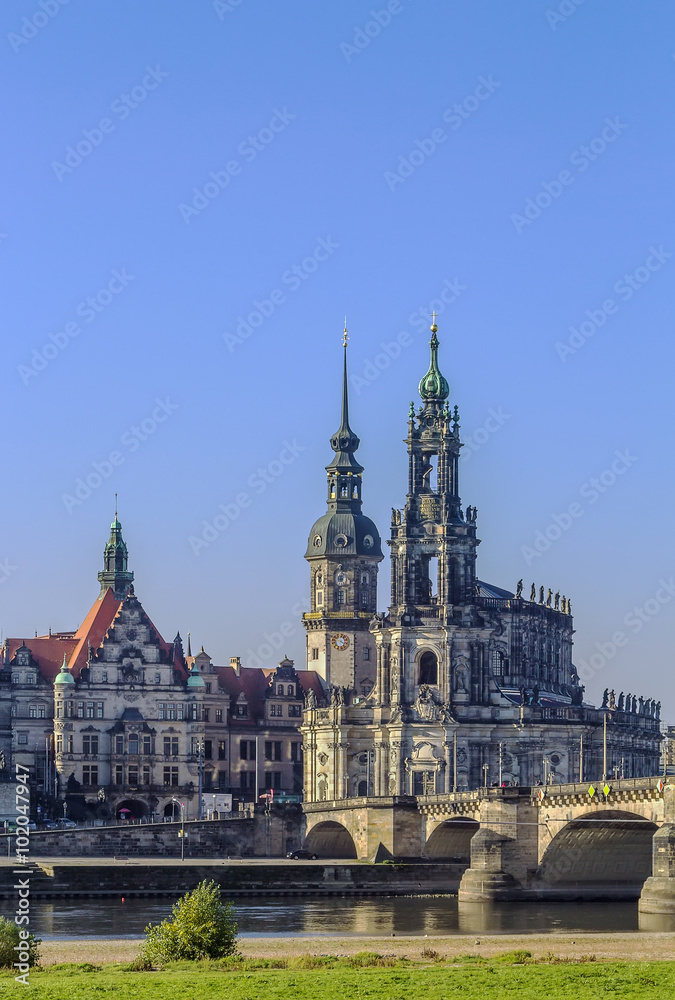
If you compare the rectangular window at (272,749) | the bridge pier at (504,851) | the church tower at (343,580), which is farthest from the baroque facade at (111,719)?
the bridge pier at (504,851)

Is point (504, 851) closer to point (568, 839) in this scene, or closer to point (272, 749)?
point (568, 839)

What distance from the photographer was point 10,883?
107125 millimetres

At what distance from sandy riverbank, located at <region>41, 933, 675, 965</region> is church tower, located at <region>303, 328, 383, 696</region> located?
8892cm

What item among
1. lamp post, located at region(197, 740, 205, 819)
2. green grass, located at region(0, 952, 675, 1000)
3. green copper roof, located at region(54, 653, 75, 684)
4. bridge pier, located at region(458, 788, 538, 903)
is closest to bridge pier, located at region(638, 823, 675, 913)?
bridge pier, located at region(458, 788, 538, 903)

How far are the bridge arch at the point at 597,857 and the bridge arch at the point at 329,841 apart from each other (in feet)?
104

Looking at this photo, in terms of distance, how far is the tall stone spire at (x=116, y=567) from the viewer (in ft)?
546

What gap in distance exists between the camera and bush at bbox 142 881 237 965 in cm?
6475

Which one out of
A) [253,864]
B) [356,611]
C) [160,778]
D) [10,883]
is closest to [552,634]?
[356,611]

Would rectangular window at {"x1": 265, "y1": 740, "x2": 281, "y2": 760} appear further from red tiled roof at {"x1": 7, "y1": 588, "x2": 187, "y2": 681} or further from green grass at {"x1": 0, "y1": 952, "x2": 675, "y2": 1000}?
green grass at {"x1": 0, "y1": 952, "x2": 675, "y2": 1000}

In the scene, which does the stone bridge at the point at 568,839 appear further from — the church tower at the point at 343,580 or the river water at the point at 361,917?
the church tower at the point at 343,580

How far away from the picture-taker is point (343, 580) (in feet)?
563

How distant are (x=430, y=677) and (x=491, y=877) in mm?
42073

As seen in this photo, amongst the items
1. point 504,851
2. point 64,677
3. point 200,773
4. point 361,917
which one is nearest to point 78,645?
point 64,677

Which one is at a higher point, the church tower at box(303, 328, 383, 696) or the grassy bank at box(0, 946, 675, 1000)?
the church tower at box(303, 328, 383, 696)
